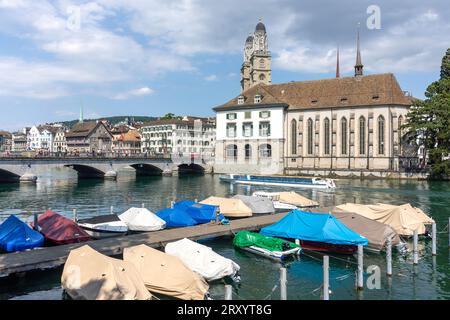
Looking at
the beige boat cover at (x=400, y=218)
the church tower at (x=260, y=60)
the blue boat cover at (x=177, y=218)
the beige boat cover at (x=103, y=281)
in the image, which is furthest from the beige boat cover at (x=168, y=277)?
the church tower at (x=260, y=60)

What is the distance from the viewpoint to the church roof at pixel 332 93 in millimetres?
91062

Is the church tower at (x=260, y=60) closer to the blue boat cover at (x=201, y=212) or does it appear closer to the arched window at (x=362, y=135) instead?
the arched window at (x=362, y=135)

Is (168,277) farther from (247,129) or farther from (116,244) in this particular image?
(247,129)

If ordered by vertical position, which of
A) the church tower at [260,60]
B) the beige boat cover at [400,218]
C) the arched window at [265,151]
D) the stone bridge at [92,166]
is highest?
the church tower at [260,60]

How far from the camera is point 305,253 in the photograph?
25406 mm

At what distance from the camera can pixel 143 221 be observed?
28.8 meters

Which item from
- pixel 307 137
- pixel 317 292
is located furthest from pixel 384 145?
pixel 317 292

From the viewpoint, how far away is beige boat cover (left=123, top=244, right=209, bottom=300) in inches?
659

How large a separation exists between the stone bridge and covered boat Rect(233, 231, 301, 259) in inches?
2293

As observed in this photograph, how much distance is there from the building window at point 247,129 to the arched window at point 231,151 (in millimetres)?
4234

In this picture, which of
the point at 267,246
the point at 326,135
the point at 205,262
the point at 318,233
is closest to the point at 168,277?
the point at 205,262

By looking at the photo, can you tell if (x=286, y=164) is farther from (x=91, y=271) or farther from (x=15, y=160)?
(x=91, y=271)

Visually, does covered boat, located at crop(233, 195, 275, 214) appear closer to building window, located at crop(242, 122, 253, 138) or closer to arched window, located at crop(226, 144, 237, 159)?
building window, located at crop(242, 122, 253, 138)

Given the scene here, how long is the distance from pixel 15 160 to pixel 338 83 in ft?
229
